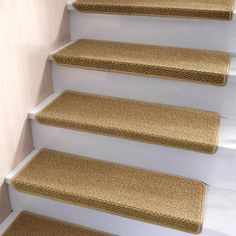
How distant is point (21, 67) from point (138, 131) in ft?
1.76

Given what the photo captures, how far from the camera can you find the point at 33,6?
59.1 inches

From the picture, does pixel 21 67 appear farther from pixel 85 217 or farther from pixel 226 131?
pixel 226 131

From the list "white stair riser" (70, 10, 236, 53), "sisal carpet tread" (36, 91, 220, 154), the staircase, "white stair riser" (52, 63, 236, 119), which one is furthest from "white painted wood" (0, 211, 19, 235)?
"white stair riser" (70, 10, 236, 53)

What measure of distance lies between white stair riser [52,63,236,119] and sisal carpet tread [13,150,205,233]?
330 mm

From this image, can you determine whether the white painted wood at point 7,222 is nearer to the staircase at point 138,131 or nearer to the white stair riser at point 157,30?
the staircase at point 138,131

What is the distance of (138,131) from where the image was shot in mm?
1423

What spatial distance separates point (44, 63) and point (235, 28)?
2.82 feet

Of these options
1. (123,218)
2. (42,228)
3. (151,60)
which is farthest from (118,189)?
(151,60)

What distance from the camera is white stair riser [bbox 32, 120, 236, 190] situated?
1393 mm

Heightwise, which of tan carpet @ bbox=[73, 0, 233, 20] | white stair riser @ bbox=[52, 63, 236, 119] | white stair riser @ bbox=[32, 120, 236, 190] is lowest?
white stair riser @ bbox=[32, 120, 236, 190]

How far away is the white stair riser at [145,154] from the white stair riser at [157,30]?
0.55 m

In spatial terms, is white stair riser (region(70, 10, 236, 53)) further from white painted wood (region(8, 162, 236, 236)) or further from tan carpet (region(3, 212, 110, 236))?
tan carpet (region(3, 212, 110, 236))

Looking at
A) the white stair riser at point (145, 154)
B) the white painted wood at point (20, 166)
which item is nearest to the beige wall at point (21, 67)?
the white painted wood at point (20, 166)

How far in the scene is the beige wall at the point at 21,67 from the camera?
1370 millimetres
